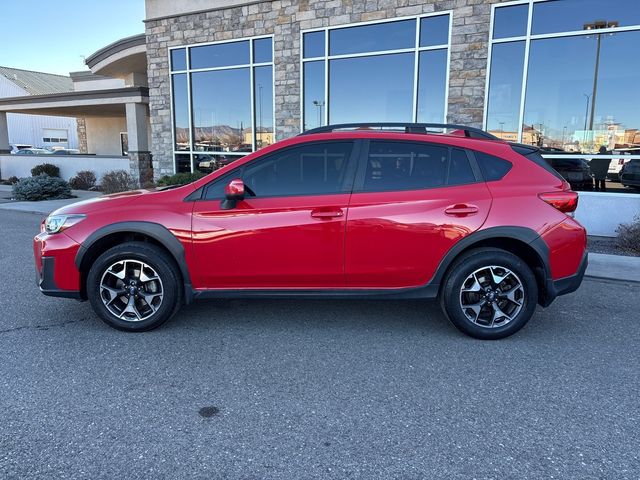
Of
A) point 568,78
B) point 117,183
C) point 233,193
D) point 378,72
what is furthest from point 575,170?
point 117,183

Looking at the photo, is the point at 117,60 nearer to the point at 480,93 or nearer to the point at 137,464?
the point at 480,93

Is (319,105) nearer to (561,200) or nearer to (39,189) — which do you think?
(561,200)

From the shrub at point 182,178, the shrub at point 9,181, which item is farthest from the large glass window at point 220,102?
the shrub at point 9,181

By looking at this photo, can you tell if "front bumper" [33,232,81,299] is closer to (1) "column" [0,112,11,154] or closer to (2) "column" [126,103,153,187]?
(2) "column" [126,103,153,187]

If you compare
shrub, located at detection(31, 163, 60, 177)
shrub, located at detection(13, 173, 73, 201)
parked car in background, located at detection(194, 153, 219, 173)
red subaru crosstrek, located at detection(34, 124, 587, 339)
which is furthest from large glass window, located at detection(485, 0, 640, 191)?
shrub, located at detection(31, 163, 60, 177)

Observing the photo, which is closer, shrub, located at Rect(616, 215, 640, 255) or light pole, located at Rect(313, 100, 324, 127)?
shrub, located at Rect(616, 215, 640, 255)

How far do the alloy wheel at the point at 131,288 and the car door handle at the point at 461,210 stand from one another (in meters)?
2.58

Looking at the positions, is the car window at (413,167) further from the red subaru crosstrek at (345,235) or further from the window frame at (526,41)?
the window frame at (526,41)

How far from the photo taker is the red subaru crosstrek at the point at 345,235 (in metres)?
4.00

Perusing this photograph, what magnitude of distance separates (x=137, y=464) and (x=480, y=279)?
117 inches

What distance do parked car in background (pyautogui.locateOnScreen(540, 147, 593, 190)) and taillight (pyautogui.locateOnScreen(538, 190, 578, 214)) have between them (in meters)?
→ 5.61

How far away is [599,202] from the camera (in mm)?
8820

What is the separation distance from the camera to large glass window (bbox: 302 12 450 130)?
33.0 ft

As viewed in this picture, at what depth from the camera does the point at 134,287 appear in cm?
418
